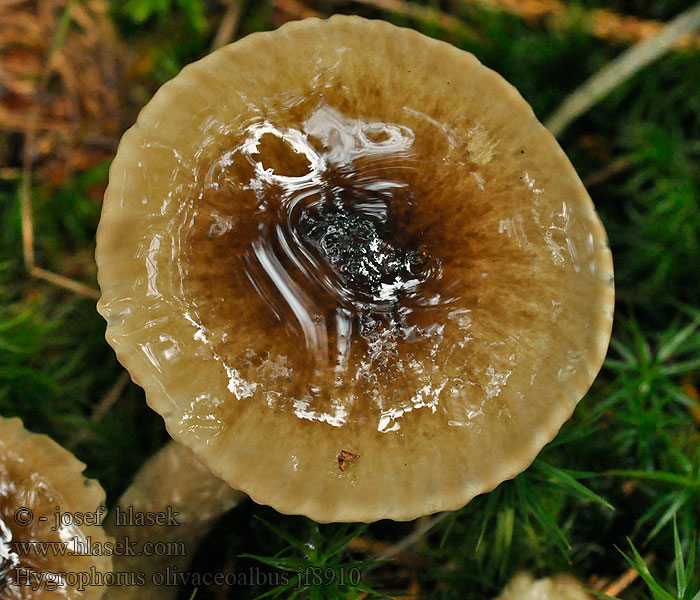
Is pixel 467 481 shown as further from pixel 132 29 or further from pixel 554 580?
pixel 132 29

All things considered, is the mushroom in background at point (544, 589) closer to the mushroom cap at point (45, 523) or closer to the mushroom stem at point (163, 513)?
the mushroom stem at point (163, 513)

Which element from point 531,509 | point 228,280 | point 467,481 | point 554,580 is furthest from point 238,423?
point 554,580

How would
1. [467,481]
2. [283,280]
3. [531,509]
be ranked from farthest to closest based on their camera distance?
[531,509], [283,280], [467,481]

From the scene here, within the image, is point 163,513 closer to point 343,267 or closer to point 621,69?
point 343,267

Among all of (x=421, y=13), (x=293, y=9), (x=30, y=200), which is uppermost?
(x=421, y=13)

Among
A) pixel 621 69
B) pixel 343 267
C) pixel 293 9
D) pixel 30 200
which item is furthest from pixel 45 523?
pixel 621 69

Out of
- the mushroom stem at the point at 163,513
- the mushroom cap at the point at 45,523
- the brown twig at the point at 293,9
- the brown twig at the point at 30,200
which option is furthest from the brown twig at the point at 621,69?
the mushroom cap at the point at 45,523
